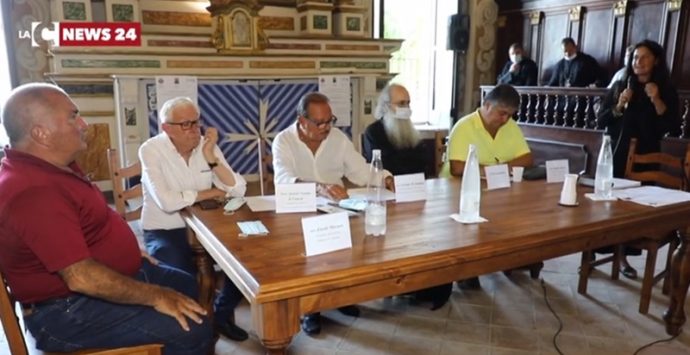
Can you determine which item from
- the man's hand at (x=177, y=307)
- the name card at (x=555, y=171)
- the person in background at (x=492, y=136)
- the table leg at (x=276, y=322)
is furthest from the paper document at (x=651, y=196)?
the man's hand at (x=177, y=307)

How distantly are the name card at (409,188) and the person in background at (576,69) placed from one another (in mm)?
4500

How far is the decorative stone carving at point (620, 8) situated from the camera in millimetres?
5633

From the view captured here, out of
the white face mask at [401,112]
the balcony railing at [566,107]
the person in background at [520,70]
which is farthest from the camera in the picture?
the person in background at [520,70]

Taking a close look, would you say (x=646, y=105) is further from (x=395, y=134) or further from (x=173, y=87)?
(x=173, y=87)

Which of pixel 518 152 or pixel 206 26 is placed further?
pixel 206 26

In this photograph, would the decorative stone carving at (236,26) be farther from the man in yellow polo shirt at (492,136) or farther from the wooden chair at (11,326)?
the wooden chair at (11,326)

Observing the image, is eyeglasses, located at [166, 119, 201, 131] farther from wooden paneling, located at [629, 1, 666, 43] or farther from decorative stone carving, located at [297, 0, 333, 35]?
wooden paneling, located at [629, 1, 666, 43]

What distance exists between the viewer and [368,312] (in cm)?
257

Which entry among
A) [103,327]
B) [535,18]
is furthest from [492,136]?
[535,18]

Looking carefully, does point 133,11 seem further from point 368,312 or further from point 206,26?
point 368,312

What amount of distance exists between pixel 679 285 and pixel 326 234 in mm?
1828

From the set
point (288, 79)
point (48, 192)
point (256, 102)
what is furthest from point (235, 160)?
point (48, 192)

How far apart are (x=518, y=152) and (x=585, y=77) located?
3572 millimetres

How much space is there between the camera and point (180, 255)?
7.03ft
